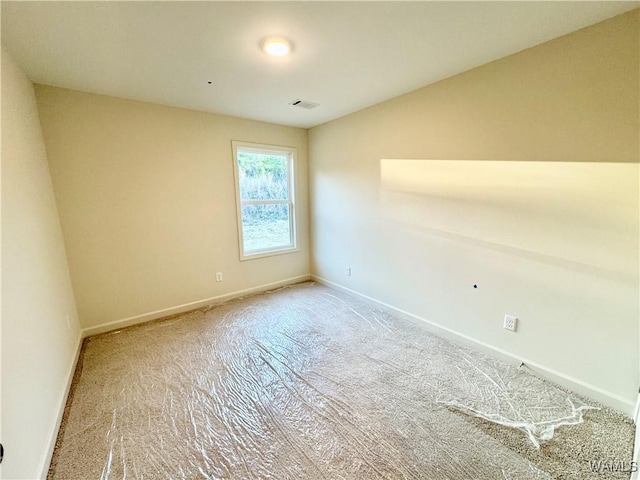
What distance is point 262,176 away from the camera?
12.3 ft

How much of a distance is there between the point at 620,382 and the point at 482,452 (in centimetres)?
110

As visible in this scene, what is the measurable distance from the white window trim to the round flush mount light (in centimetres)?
170

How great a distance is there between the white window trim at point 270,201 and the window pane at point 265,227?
6cm

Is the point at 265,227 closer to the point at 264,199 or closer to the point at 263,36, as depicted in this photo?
the point at 264,199

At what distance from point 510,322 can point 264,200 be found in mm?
3145

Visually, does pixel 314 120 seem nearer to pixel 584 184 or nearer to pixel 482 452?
pixel 584 184

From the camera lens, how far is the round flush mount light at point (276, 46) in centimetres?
171

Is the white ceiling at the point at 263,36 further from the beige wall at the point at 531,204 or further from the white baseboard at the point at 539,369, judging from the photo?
the white baseboard at the point at 539,369

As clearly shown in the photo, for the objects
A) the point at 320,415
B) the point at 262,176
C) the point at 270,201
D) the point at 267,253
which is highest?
the point at 262,176

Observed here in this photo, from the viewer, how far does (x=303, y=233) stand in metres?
4.21

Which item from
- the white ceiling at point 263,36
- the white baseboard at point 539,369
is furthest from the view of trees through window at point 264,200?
the white baseboard at point 539,369

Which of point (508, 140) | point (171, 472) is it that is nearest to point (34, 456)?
point (171, 472)

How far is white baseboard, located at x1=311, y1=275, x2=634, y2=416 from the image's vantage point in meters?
1.69

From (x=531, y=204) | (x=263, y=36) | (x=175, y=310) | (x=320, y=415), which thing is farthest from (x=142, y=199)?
(x=531, y=204)
